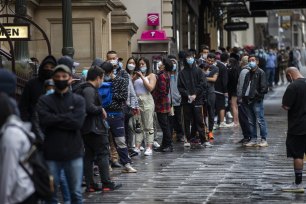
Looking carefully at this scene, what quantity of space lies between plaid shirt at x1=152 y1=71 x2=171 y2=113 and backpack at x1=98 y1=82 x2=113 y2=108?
3.56m

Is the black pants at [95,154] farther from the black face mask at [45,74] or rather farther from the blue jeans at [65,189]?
the blue jeans at [65,189]

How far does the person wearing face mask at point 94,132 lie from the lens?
1270cm

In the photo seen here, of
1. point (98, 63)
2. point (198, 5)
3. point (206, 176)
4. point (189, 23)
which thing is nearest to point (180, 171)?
point (206, 176)

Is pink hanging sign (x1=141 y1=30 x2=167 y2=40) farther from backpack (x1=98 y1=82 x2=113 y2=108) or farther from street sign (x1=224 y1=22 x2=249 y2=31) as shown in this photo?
backpack (x1=98 y1=82 x2=113 y2=108)

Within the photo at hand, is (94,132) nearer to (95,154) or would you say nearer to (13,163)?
(95,154)

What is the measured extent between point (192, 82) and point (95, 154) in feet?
20.1

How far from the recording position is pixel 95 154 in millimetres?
13117


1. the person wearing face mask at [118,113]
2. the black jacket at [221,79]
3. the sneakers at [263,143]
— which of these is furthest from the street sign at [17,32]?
the black jacket at [221,79]

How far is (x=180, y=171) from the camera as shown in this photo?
1542 centimetres

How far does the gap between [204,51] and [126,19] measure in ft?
13.6

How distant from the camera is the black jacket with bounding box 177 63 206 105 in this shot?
18922 millimetres

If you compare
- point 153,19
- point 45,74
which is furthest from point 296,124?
point 153,19

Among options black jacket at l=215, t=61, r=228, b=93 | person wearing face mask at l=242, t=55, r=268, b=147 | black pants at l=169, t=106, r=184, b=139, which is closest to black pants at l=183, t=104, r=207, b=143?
black pants at l=169, t=106, r=184, b=139

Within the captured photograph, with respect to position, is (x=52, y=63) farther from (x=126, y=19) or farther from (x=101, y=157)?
(x=126, y=19)
